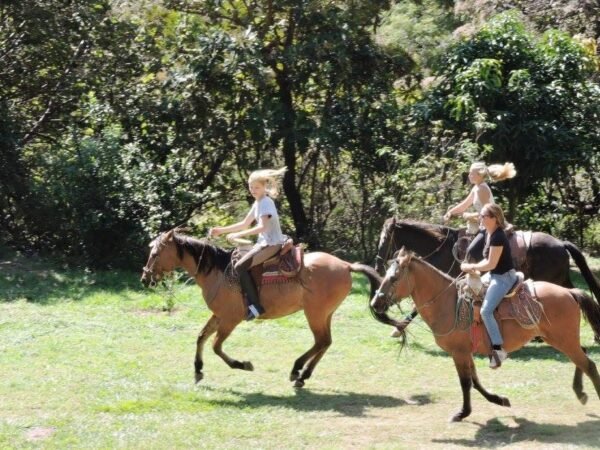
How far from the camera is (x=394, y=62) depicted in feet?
61.4

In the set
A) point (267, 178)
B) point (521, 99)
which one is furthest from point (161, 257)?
point (521, 99)

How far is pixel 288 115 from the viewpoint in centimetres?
1812

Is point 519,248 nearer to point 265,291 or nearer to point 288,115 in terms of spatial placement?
point 265,291

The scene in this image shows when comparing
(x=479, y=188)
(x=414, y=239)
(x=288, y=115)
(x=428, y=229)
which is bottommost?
(x=414, y=239)

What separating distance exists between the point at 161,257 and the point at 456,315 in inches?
137

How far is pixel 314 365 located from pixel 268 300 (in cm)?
89

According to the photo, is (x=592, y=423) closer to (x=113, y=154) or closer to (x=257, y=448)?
(x=257, y=448)

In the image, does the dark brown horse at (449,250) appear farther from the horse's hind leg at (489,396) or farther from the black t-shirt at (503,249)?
the black t-shirt at (503,249)

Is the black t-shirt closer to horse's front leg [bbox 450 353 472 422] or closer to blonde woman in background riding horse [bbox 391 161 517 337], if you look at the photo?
horse's front leg [bbox 450 353 472 422]

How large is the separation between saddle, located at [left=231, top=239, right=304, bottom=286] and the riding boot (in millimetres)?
88

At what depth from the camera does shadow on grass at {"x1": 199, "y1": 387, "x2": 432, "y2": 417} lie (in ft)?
30.9

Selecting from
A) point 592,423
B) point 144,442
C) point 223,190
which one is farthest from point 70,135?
point 592,423

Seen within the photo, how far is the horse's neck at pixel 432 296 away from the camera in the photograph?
8.87 meters

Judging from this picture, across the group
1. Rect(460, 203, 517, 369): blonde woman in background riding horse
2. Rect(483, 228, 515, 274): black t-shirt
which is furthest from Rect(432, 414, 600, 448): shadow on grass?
Rect(483, 228, 515, 274): black t-shirt
